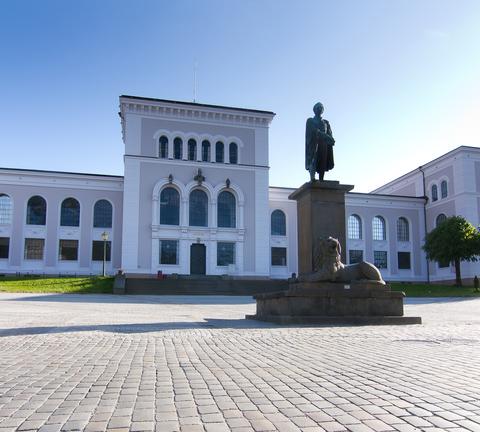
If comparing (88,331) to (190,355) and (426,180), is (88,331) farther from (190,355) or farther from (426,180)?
(426,180)

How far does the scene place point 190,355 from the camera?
23.1 ft

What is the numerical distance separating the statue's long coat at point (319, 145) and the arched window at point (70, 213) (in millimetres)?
38492

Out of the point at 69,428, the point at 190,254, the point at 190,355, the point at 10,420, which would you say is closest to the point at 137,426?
the point at 69,428

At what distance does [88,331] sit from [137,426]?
23.9 feet

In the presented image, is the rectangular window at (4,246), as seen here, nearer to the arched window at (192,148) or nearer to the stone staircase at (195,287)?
the stone staircase at (195,287)

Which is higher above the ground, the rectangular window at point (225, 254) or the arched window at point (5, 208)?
the arched window at point (5, 208)

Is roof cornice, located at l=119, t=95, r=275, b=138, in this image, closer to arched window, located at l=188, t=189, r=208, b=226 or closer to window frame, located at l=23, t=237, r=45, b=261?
arched window, located at l=188, t=189, r=208, b=226

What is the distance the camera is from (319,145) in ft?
47.2

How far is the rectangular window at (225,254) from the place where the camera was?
48.3 metres

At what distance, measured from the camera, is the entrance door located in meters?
47.9

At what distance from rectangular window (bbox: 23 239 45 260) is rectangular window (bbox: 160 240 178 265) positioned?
10.8 m

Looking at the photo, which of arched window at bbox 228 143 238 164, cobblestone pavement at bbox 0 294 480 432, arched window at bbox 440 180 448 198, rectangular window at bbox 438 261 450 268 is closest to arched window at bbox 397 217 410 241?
arched window at bbox 440 180 448 198

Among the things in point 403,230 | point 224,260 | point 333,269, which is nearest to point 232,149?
point 224,260

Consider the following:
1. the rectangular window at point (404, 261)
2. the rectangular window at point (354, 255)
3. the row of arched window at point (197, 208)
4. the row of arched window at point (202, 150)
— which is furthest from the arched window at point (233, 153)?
the rectangular window at point (404, 261)
